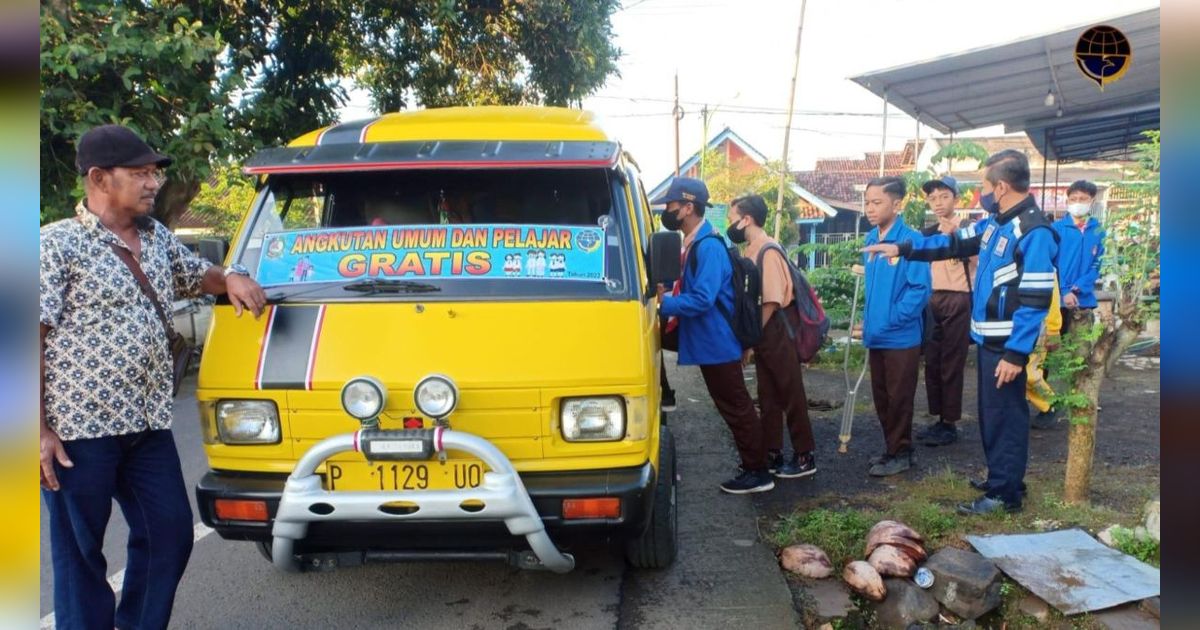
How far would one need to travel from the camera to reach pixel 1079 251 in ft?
16.5

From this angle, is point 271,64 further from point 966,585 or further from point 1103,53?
point 966,585

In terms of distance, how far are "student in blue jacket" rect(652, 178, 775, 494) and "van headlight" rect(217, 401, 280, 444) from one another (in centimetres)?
204

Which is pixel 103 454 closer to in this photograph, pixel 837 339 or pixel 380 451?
pixel 380 451

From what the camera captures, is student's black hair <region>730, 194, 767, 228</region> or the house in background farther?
the house in background

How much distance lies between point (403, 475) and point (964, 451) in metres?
4.16

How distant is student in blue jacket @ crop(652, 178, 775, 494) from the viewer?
4215mm

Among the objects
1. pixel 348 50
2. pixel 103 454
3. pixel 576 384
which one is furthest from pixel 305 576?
pixel 348 50

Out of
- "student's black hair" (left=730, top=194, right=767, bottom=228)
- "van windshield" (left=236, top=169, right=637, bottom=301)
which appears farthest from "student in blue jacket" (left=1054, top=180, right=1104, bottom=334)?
"van windshield" (left=236, top=169, right=637, bottom=301)

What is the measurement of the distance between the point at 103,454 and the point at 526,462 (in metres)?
1.39

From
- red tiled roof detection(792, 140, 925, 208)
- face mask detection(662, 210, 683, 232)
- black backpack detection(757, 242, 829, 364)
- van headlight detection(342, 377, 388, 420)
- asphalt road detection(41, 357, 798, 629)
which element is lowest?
asphalt road detection(41, 357, 798, 629)

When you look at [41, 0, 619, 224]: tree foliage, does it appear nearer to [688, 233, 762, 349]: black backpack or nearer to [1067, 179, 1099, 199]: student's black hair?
[688, 233, 762, 349]: black backpack

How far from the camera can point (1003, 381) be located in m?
3.78

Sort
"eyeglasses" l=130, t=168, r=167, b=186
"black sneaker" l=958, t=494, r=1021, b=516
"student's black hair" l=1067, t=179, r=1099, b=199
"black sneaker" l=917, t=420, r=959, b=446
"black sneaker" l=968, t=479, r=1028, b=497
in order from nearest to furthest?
"eyeglasses" l=130, t=168, r=167, b=186 < "black sneaker" l=958, t=494, r=1021, b=516 < "black sneaker" l=968, t=479, r=1028, b=497 < "black sneaker" l=917, t=420, r=959, b=446 < "student's black hair" l=1067, t=179, r=1099, b=199

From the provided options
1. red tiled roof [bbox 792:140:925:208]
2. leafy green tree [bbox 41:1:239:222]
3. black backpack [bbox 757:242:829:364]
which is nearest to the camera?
black backpack [bbox 757:242:829:364]
